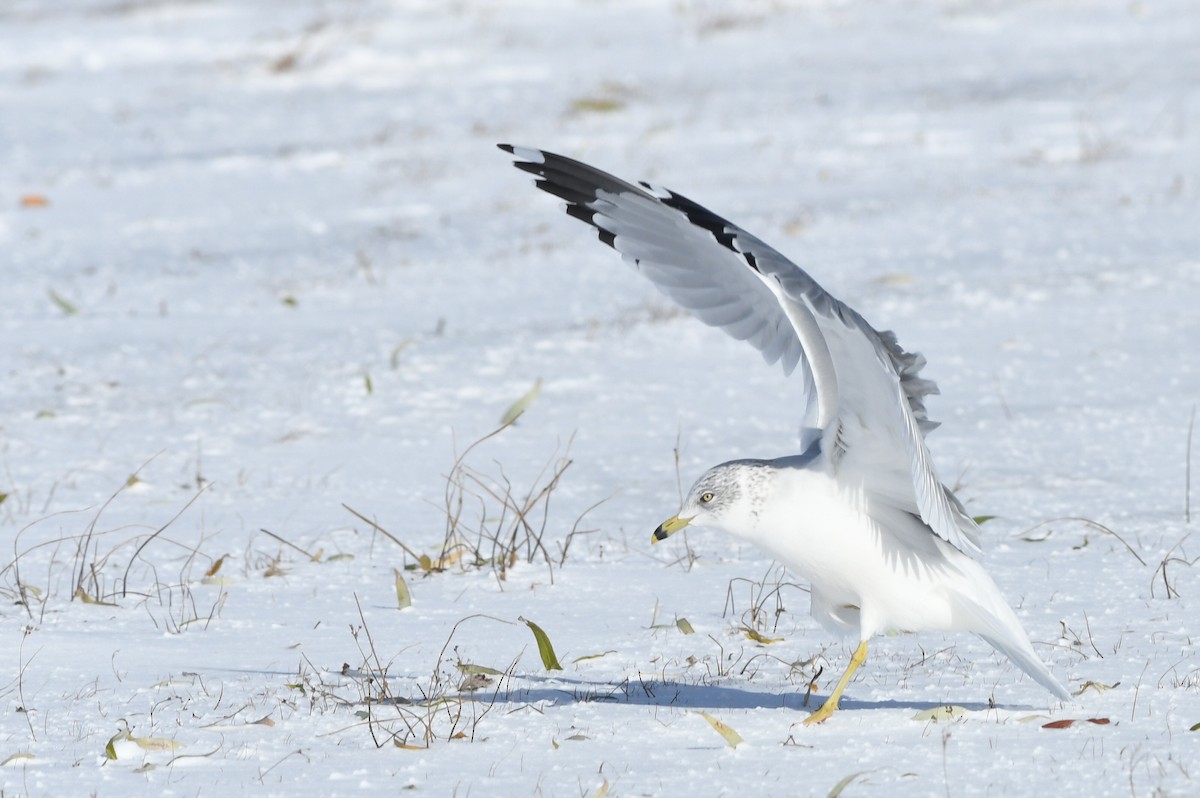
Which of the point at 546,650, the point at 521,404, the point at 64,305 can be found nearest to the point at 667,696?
the point at 546,650

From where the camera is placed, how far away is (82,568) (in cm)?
439

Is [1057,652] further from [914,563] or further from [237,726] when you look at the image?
[237,726]

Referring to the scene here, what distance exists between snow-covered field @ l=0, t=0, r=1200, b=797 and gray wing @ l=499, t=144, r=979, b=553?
489 mm

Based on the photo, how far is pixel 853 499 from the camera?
3.33 metres

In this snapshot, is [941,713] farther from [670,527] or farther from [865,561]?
[670,527]

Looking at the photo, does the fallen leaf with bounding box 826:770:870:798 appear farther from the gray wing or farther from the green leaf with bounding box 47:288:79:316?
the green leaf with bounding box 47:288:79:316

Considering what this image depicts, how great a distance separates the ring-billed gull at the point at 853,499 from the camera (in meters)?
3.13

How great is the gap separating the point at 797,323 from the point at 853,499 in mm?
398

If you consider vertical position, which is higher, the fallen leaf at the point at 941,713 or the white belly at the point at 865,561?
the white belly at the point at 865,561

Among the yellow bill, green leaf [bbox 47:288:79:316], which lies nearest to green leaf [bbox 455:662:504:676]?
the yellow bill

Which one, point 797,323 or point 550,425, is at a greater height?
point 797,323

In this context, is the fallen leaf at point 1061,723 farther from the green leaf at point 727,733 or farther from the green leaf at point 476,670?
the green leaf at point 476,670

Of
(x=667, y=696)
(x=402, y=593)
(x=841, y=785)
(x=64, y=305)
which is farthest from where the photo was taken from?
(x=64, y=305)

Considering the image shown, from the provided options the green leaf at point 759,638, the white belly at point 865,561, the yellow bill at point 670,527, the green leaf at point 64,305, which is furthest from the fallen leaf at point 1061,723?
the green leaf at point 64,305
